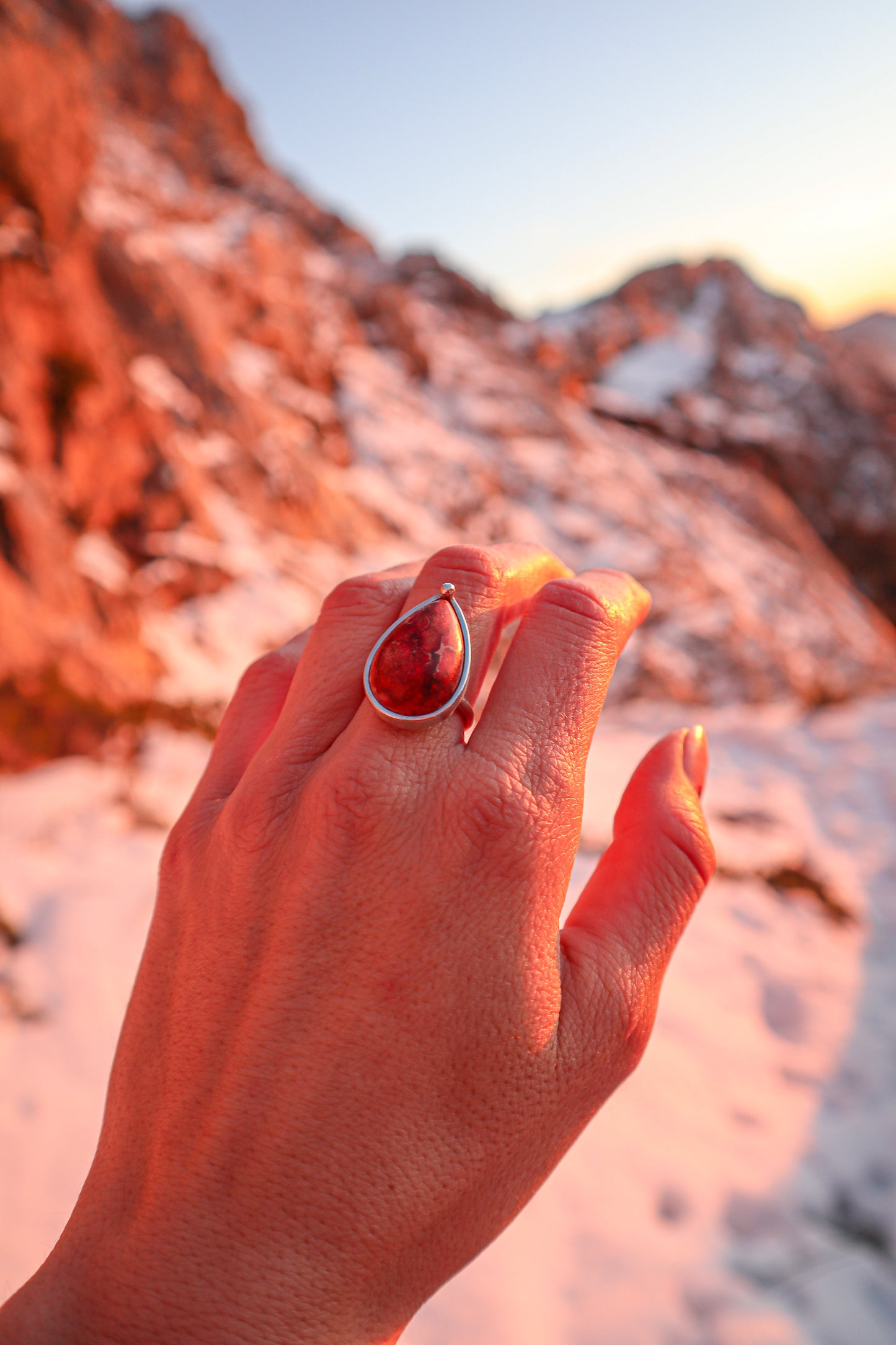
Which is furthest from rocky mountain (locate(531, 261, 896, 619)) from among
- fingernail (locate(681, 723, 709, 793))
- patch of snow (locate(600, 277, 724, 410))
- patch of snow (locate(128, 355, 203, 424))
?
fingernail (locate(681, 723, 709, 793))

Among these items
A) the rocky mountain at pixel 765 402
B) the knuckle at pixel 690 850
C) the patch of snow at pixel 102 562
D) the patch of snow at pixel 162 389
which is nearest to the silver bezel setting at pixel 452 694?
the knuckle at pixel 690 850

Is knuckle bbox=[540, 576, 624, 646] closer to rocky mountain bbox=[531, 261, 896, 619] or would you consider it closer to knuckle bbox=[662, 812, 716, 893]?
knuckle bbox=[662, 812, 716, 893]

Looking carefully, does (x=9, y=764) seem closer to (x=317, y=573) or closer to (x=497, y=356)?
(x=317, y=573)

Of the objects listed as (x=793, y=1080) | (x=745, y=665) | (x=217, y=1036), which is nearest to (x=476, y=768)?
(x=217, y=1036)

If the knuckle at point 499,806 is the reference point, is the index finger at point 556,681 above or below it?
above

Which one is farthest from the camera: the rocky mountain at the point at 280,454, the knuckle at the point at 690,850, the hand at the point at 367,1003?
the rocky mountain at the point at 280,454

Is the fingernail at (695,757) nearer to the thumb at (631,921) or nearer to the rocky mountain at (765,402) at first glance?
the thumb at (631,921)

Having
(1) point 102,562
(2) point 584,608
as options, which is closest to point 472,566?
(2) point 584,608

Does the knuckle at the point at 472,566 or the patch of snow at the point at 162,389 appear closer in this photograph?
the knuckle at the point at 472,566
